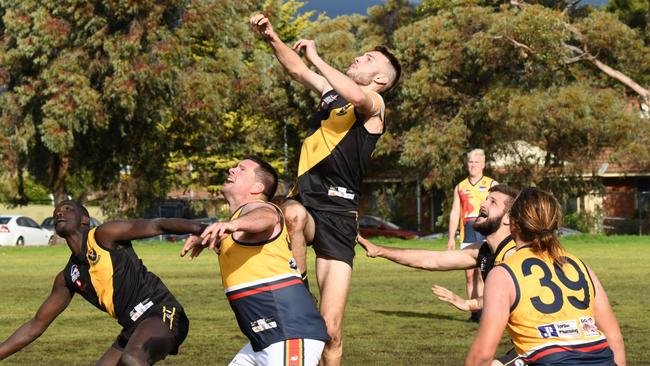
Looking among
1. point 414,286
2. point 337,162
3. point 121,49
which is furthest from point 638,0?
point 337,162

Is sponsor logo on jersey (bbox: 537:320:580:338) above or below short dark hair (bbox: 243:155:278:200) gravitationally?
below

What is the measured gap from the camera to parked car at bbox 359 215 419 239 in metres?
53.4

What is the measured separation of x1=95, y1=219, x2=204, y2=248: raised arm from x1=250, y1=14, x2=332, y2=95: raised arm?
1.67 m

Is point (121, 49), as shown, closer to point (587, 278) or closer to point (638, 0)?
point (638, 0)

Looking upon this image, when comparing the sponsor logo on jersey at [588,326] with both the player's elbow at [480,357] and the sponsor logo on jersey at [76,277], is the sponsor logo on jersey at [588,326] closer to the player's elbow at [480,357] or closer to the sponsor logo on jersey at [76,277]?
the player's elbow at [480,357]

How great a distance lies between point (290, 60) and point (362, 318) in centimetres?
755

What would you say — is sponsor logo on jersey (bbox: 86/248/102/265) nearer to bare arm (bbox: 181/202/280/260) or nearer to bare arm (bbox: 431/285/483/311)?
bare arm (bbox: 181/202/280/260)

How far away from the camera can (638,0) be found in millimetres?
63938

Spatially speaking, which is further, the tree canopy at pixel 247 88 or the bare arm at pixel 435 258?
the tree canopy at pixel 247 88

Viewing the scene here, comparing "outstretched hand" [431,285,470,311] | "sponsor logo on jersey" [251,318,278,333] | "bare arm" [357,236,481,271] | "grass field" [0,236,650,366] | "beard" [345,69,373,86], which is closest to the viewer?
"sponsor logo on jersey" [251,318,278,333]

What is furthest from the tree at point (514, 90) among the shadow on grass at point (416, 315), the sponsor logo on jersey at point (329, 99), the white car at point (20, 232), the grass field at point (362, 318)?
the sponsor logo on jersey at point (329, 99)

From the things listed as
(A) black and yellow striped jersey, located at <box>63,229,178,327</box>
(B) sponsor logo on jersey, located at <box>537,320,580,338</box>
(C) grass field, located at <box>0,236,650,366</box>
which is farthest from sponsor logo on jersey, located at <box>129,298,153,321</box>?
(B) sponsor logo on jersey, located at <box>537,320,580,338</box>

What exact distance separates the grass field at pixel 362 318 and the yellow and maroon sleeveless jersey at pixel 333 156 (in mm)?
3020

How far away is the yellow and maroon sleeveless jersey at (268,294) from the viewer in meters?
6.93
